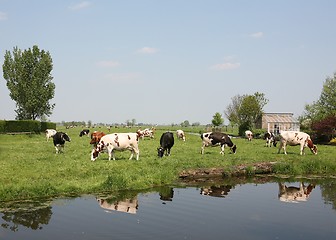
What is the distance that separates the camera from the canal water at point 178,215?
11352 millimetres

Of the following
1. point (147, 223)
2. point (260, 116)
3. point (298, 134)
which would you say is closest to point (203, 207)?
point (147, 223)

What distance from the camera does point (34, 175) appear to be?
61.5 feet

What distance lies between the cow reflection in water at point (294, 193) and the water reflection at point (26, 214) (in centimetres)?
1104

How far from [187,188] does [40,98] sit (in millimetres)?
60301

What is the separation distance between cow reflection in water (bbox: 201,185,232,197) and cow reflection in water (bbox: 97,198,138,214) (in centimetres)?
418

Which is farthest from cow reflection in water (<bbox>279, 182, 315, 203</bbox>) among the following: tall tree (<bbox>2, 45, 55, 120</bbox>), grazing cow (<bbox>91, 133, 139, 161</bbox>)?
tall tree (<bbox>2, 45, 55, 120</bbox>)

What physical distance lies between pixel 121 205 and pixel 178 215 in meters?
2.81

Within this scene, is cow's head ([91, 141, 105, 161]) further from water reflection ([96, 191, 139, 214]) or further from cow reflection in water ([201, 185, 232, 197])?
cow reflection in water ([201, 185, 232, 197])

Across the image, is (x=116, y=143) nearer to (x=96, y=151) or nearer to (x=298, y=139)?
(x=96, y=151)

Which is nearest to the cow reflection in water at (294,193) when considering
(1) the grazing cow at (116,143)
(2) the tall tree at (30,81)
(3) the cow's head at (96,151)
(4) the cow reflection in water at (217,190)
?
(4) the cow reflection in water at (217,190)

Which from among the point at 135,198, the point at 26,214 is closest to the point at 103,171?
the point at 135,198

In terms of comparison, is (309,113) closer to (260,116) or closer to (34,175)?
(260,116)

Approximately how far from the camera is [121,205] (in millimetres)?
14953

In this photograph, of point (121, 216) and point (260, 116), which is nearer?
point (121, 216)
